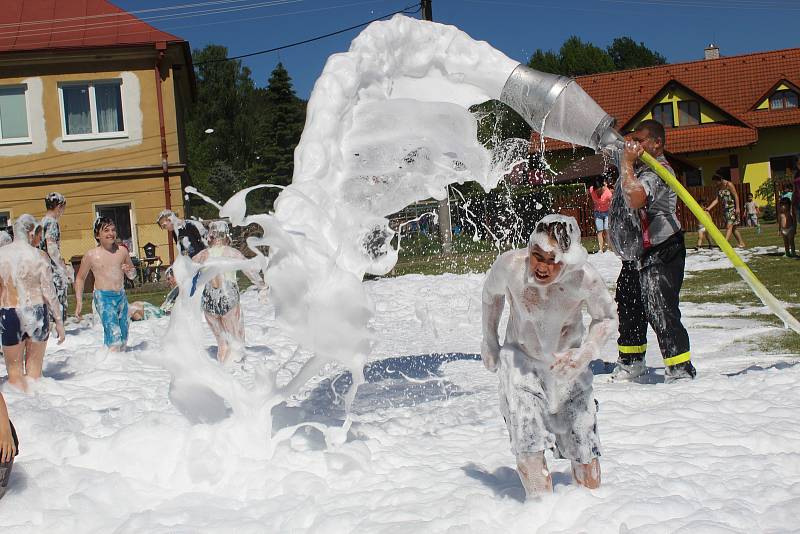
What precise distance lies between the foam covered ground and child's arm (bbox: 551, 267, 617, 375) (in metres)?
0.72

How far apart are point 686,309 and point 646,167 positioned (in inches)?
186

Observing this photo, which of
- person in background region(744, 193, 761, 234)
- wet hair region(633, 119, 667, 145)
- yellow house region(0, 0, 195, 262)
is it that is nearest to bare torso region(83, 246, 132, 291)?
wet hair region(633, 119, 667, 145)

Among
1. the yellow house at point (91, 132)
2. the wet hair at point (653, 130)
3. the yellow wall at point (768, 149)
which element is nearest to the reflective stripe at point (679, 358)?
the wet hair at point (653, 130)

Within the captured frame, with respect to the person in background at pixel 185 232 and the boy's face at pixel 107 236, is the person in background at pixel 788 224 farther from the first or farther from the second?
the boy's face at pixel 107 236

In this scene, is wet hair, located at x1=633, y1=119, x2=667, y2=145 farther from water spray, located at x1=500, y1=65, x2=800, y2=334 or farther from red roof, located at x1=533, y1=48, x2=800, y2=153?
red roof, located at x1=533, y1=48, x2=800, y2=153

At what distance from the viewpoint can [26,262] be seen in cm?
796

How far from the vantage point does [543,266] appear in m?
4.05

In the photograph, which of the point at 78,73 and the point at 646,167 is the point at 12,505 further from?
the point at 78,73

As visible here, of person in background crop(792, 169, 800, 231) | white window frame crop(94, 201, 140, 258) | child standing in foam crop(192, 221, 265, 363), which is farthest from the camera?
white window frame crop(94, 201, 140, 258)

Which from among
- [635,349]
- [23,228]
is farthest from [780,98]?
[23,228]

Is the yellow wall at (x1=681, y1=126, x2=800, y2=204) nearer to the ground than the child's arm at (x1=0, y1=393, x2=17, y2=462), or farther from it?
farther from it

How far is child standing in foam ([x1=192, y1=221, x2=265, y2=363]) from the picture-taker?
8891 millimetres

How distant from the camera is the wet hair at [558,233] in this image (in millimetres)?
3990

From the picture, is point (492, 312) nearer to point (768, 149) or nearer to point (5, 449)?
point (5, 449)
